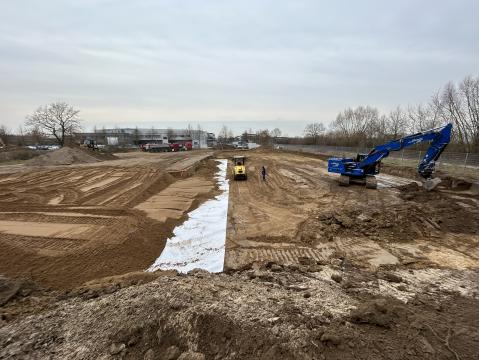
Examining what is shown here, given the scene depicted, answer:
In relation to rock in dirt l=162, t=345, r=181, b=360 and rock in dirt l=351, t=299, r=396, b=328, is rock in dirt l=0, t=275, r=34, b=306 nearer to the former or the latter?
rock in dirt l=162, t=345, r=181, b=360

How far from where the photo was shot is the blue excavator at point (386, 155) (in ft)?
46.6

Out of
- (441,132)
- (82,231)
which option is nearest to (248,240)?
(82,231)

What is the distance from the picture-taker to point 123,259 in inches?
315

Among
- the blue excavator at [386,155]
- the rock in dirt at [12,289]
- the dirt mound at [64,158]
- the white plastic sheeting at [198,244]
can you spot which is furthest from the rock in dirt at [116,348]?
the dirt mound at [64,158]

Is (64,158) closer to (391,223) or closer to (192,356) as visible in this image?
(391,223)

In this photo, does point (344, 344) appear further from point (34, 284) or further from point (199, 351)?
point (34, 284)

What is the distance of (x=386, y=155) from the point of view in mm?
16328

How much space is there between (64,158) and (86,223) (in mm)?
24282

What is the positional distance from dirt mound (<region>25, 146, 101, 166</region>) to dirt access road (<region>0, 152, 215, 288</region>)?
10261 mm

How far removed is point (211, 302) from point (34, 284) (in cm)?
428

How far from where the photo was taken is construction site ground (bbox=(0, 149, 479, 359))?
4.07 m

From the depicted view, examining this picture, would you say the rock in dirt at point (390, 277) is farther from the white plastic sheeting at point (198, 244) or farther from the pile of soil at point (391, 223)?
the white plastic sheeting at point (198, 244)

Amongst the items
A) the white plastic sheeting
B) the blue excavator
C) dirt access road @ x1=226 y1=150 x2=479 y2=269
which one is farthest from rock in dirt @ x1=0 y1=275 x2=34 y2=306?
the blue excavator

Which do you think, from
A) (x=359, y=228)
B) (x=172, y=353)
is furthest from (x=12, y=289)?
(x=359, y=228)
